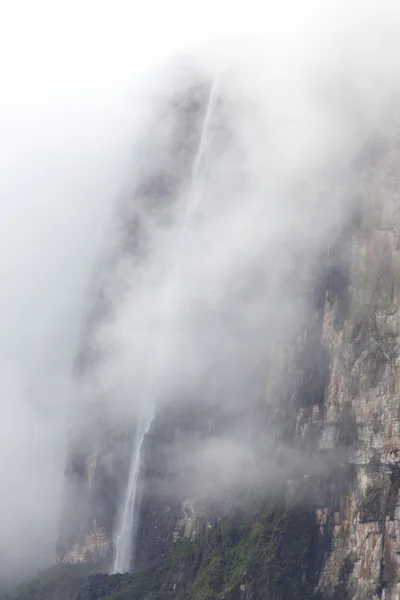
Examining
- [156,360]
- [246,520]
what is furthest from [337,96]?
[246,520]

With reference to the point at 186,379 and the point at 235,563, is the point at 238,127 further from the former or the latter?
the point at 235,563

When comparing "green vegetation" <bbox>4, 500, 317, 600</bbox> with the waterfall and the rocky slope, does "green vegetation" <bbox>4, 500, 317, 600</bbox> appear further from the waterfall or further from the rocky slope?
the waterfall

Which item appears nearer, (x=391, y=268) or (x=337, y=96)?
(x=391, y=268)

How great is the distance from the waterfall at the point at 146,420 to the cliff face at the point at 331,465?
6493 mm

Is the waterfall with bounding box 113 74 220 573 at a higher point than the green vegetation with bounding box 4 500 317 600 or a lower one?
higher

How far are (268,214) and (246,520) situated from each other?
4954 cm

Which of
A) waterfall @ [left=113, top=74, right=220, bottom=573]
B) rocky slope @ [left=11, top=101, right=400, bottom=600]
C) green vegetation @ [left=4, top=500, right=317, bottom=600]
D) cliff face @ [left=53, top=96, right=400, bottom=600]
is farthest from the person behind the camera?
waterfall @ [left=113, top=74, right=220, bottom=573]

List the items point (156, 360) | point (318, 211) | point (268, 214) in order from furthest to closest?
point (156, 360) → point (268, 214) → point (318, 211)

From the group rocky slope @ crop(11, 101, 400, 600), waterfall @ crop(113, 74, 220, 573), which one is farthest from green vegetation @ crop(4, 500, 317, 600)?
waterfall @ crop(113, 74, 220, 573)

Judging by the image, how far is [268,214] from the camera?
174 meters

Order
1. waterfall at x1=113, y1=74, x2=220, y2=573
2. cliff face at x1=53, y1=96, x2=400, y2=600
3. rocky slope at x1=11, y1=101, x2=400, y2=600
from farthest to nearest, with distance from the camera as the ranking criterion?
→ waterfall at x1=113, y1=74, x2=220, y2=573 → rocky slope at x1=11, y1=101, x2=400, y2=600 → cliff face at x1=53, y1=96, x2=400, y2=600

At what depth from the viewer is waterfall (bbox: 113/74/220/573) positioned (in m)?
177

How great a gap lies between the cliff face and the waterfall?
649 centimetres

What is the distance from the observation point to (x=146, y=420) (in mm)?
182625
